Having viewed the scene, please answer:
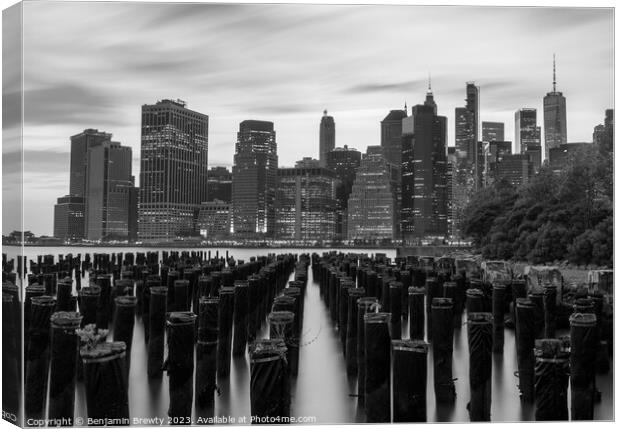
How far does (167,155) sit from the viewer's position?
20.1 m

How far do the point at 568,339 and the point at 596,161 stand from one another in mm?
8772

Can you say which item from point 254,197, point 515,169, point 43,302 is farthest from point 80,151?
point 254,197

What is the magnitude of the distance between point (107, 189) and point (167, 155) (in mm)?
2924

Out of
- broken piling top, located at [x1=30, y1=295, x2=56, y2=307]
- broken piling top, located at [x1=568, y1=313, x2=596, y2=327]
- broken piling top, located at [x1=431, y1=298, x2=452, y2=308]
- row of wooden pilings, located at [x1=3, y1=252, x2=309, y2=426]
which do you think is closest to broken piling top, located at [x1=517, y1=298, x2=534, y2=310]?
broken piling top, located at [x1=431, y1=298, x2=452, y2=308]

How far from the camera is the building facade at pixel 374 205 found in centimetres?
9781

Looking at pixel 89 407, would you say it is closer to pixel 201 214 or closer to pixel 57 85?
pixel 57 85

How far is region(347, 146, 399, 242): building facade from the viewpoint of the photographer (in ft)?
321

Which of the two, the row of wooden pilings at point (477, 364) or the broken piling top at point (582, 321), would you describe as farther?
the broken piling top at point (582, 321)

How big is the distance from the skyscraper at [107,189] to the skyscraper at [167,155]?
29.3 inches

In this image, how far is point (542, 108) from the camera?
11266 mm

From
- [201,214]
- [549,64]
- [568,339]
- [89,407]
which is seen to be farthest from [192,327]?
[201,214]

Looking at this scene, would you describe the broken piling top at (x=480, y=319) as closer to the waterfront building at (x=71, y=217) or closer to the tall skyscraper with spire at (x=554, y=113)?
the tall skyscraper with spire at (x=554, y=113)

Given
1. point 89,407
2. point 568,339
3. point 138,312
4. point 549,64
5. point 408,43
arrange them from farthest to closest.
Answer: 1. point 138,312
2. point 549,64
3. point 408,43
4. point 568,339
5. point 89,407

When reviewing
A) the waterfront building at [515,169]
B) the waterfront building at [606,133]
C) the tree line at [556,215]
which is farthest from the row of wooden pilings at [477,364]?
the waterfront building at [515,169]
